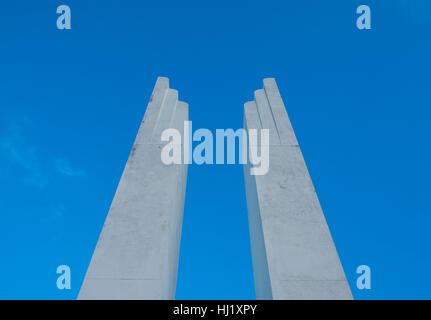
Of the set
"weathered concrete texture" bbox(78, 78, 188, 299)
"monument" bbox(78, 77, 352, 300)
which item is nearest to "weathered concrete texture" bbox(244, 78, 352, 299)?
"monument" bbox(78, 77, 352, 300)

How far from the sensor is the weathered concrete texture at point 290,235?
5109 mm

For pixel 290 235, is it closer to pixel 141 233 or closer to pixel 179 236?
pixel 141 233

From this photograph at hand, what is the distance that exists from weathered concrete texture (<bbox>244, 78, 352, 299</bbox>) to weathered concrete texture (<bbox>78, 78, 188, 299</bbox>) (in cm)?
146

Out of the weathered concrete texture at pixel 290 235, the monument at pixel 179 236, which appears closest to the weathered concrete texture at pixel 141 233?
the monument at pixel 179 236

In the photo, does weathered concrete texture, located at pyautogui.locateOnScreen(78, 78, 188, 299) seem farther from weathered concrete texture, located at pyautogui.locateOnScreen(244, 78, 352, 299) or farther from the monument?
weathered concrete texture, located at pyautogui.locateOnScreen(244, 78, 352, 299)

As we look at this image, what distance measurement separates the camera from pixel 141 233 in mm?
5750

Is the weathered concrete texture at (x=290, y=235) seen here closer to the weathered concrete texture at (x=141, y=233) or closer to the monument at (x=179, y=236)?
the monument at (x=179, y=236)

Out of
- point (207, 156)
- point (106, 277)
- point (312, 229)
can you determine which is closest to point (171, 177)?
point (207, 156)

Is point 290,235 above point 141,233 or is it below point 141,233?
below

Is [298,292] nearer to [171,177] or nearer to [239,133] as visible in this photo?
[171,177]

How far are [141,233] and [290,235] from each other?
222 centimetres

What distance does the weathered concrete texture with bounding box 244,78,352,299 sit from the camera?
16.8ft

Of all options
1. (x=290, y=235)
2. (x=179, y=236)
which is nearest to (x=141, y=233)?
(x=179, y=236)
